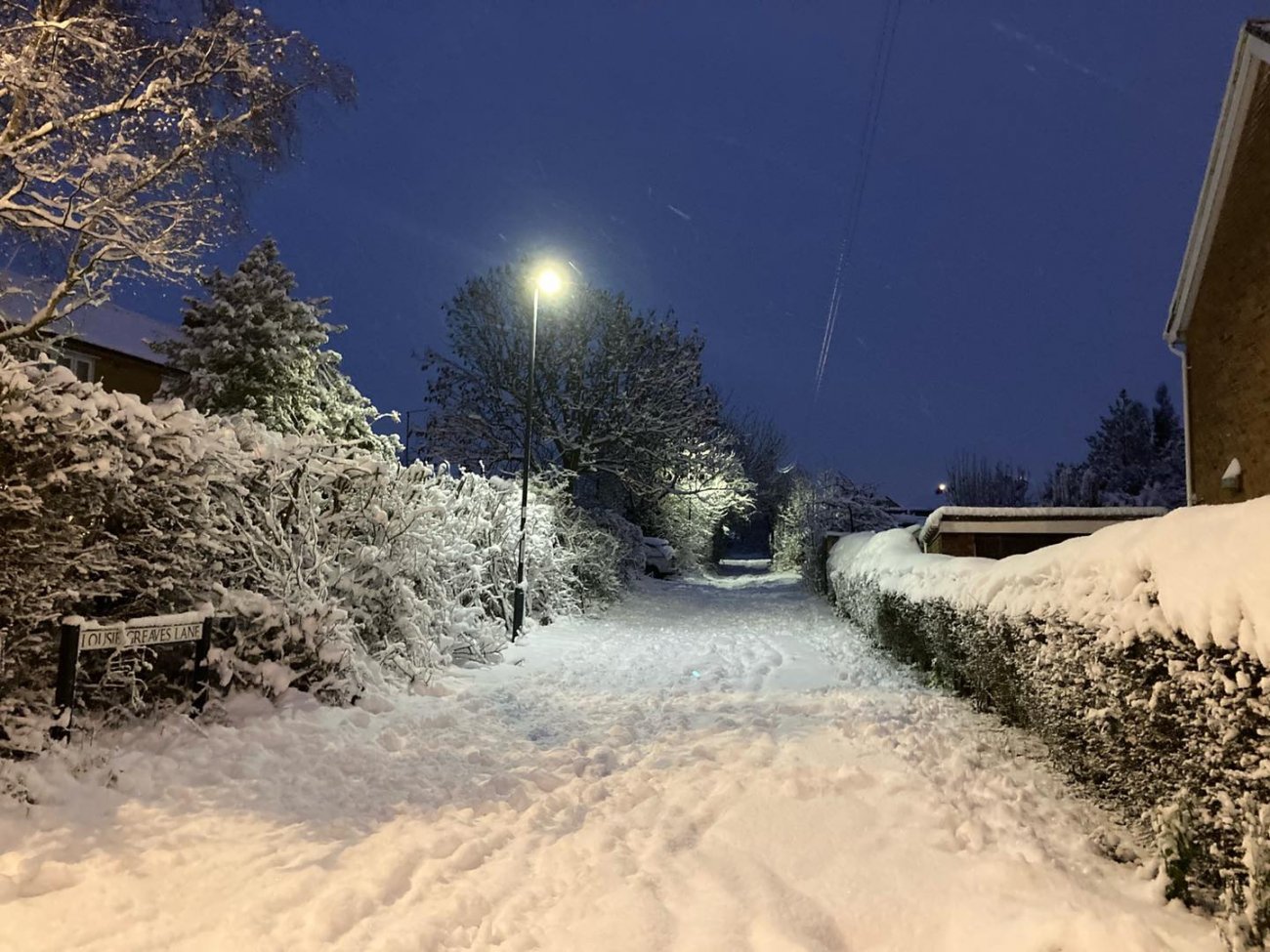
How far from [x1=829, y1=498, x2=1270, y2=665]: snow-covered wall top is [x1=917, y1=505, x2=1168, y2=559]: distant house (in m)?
8.38

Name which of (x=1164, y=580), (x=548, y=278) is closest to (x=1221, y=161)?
(x=548, y=278)

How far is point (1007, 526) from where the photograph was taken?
13406mm

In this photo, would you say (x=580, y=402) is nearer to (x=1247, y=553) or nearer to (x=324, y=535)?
(x=324, y=535)

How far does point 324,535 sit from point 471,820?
380 centimetres

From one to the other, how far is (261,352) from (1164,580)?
51.3ft

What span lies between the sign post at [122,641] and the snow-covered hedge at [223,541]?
0.77 ft

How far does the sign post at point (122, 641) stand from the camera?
15.5ft

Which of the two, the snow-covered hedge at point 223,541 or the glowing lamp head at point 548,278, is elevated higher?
the glowing lamp head at point 548,278

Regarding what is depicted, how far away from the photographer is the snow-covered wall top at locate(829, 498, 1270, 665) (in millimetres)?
2832

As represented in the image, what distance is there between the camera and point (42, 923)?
316 centimetres

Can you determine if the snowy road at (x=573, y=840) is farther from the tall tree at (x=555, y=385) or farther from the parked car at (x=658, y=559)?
the parked car at (x=658, y=559)

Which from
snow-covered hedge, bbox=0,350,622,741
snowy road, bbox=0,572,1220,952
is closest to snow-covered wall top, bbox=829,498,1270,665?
snowy road, bbox=0,572,1220,952


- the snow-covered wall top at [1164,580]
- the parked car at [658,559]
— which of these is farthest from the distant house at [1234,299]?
the parked car at [658,559]

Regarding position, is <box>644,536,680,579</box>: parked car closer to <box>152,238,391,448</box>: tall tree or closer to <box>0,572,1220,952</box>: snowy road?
<box>152,238,391,448</box>: tall tree
